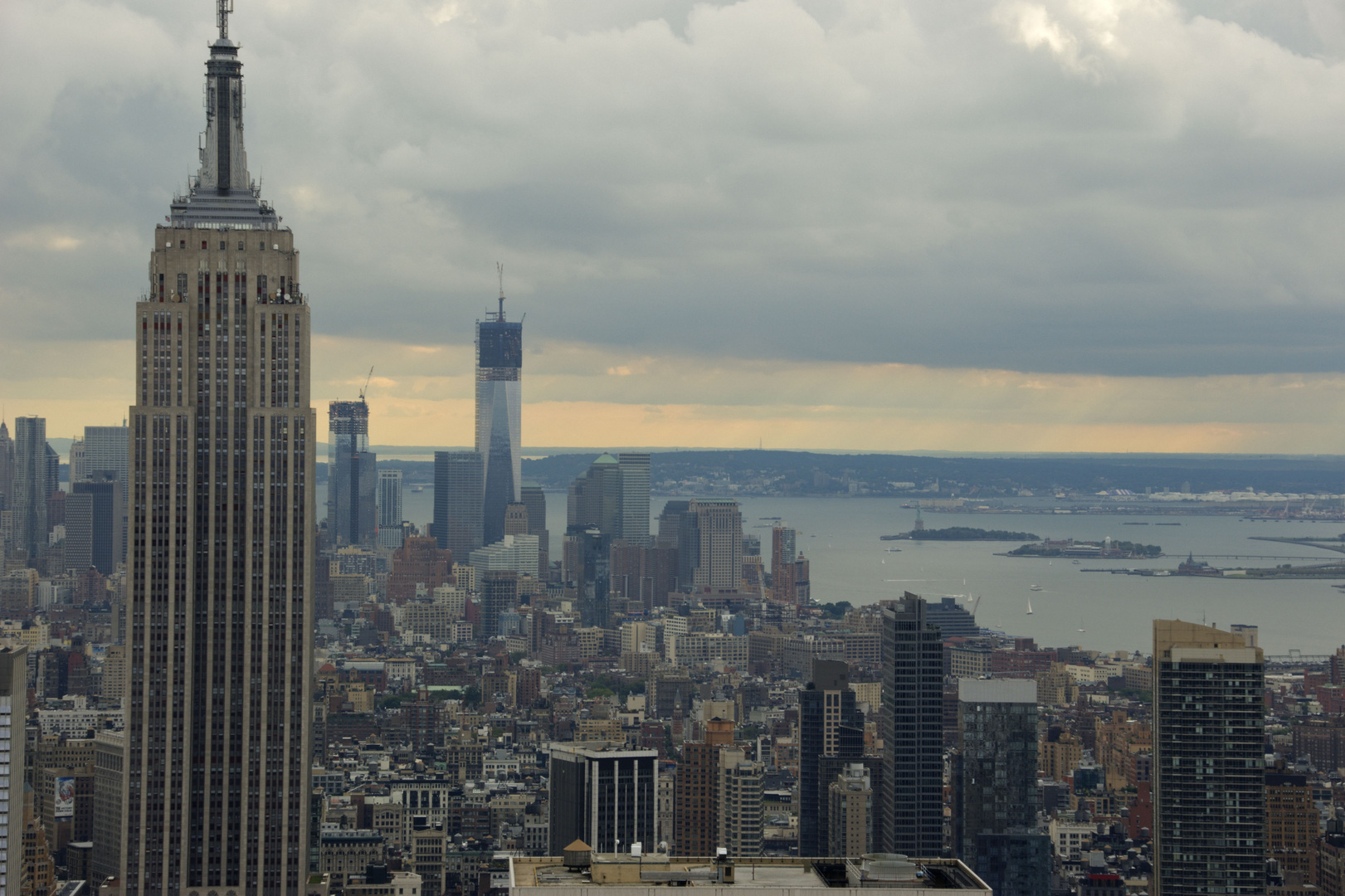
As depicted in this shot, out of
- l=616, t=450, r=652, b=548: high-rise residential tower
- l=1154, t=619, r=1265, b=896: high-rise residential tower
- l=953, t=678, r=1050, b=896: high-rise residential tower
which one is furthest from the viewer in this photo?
l=616, t=450, r=652, b=548: high-rise residential tower

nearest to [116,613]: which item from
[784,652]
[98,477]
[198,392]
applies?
[98,477]

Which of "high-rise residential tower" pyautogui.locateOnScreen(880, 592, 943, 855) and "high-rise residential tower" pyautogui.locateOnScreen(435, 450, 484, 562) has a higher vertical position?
"high-rise residential tower" pyautogui.locateOnScreen(435, 450, 484, 562)

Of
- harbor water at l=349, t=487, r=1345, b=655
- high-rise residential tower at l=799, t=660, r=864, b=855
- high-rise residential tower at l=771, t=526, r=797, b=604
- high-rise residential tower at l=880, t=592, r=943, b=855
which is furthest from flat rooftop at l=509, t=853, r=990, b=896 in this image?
high-rise residential tower at l=771, t=526, r=797, b=604

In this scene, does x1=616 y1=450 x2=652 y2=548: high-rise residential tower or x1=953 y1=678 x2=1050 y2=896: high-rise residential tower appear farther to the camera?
x1=616 y1=450 x2=652 y2=548: high-rise residential tower

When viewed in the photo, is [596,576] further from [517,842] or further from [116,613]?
[517,842]

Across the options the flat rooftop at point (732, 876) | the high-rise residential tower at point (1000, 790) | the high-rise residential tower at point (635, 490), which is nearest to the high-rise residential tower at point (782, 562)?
the high-rise residential tower at point (635, 490)

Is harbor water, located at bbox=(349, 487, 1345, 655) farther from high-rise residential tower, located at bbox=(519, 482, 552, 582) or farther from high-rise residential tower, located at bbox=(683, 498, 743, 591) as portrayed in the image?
high-rise residential tower, located at bbox=(683, 498, 743, 591)
